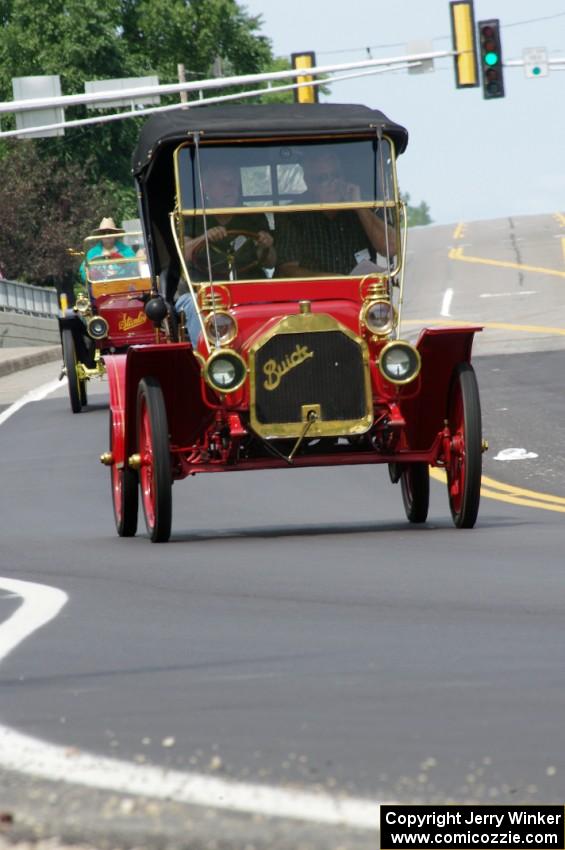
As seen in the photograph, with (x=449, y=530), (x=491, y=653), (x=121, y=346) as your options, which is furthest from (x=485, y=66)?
(x=491, y=653)

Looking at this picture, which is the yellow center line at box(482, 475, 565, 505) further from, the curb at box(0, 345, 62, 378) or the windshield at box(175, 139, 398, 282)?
the curb at box(0, 345, 62, 378)

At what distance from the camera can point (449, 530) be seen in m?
11.1

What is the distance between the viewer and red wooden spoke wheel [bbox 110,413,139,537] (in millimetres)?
11281

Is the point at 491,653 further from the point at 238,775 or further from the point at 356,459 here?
the point at 356,459

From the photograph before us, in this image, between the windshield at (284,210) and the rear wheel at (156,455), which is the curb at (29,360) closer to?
the windshield at (284,210)

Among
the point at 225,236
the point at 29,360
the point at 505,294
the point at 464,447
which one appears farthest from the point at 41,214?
the point at 464,447

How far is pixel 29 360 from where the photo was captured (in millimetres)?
36250

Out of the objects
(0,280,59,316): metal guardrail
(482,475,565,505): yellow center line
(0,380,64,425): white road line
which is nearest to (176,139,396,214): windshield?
(482,475,565,505): yellow center line

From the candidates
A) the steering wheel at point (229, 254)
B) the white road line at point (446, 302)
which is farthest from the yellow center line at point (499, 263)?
the steering wheel at point (229, 254)

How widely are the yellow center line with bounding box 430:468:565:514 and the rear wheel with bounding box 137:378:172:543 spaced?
3.26 metres

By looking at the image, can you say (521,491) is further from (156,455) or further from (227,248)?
(156,455)

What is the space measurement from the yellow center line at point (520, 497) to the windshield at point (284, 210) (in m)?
2.64

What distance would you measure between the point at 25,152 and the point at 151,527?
181 feet

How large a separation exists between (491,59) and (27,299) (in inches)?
696
